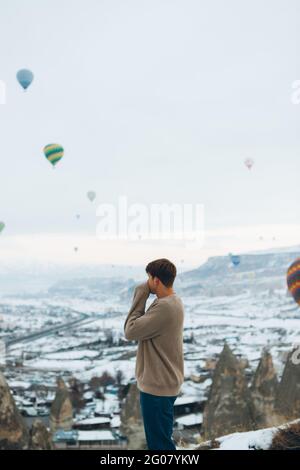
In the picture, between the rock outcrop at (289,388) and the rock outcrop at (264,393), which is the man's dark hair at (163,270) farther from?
the rock outcrop at (264,393)

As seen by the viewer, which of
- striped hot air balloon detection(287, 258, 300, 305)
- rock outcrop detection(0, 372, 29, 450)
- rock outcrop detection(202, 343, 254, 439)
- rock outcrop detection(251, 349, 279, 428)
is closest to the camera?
rock outcrop detection(0, 372, 29, 450)

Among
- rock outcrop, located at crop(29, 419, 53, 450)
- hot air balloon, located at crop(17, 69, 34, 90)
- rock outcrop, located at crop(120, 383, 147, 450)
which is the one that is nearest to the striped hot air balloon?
rock outcrop, located at crop(120, 383, 147, 450)

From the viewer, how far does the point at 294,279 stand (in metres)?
10.8

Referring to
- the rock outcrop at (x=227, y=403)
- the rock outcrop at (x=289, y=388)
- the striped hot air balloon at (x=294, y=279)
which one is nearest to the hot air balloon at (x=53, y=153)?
the striped hot air balloon at (x=294, y=279)

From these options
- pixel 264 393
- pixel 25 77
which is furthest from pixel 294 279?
pixel 25 77

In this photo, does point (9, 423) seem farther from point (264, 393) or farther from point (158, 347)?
point (158, 347)

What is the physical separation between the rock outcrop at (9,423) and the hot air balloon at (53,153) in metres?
10.0

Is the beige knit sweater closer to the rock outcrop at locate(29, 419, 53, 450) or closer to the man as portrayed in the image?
the man

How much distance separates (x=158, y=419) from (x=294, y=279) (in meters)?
9.28

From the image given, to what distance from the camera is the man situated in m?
2.07

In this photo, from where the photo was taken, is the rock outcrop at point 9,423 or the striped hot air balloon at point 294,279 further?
the striped hot air balloon at point 294,279

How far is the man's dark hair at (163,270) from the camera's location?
7.02 feet

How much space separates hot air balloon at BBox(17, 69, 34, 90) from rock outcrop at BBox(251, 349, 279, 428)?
11109 millimetres

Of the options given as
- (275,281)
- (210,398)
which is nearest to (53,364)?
(210,398)
